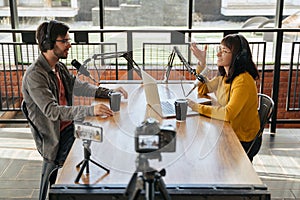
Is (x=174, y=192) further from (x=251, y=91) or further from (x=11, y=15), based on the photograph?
(x=11, y=15)

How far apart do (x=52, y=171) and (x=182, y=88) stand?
98cm

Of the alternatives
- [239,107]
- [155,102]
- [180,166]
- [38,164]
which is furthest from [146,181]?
[38,164]

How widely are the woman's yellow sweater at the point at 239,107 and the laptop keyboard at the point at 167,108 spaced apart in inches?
4.9

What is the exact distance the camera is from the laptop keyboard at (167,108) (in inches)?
85.7

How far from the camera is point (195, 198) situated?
1484 millimetres

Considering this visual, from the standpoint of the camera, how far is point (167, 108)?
7.28 feet

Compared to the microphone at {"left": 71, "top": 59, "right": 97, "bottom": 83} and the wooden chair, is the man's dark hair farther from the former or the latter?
the wooden chair

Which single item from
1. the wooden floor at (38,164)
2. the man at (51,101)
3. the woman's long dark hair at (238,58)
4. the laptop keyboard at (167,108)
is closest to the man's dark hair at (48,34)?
the man at (51,101)

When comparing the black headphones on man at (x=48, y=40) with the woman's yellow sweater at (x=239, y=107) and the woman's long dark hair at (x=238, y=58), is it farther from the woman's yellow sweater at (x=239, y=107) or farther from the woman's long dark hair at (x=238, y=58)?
the woman's long dark hair at (x=238, y=58)

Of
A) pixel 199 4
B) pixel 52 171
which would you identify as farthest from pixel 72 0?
pixel 52 171

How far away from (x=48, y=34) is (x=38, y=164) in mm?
1371

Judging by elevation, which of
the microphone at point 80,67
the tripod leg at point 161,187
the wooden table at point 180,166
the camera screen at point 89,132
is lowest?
the wooden table at point 180,166

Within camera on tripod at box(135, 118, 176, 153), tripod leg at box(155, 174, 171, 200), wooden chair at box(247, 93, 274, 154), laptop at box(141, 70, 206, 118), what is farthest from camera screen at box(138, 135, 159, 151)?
wooden chair at box(247, 93, 274, 154)

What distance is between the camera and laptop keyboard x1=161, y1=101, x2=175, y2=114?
2176mm
